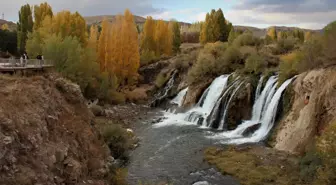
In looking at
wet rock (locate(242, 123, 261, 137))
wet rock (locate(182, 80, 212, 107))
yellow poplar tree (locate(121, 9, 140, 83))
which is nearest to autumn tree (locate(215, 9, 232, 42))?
yellow poplar tree (locate(121, 9, 140, 83))

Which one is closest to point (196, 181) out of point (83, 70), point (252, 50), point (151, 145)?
point (151, 145)

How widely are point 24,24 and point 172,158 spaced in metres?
47.7

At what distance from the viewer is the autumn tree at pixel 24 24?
5891 centimetres

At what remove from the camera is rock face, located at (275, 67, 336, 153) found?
71.4ft

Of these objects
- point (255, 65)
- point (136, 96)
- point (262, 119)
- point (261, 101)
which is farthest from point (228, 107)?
point (136, 96)

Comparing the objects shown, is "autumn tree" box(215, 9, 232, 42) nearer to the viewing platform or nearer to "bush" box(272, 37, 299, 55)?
"bush" box(272, 37, 299, 55)

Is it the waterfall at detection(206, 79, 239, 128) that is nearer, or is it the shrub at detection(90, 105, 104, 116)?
the waterfall at detection(206, 79, 239, 128)

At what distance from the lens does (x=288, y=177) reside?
18797 millimetres

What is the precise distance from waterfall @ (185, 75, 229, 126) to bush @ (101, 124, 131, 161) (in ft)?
38.5

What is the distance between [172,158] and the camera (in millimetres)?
23000

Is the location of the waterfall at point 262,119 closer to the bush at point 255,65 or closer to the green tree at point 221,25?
the bush at point 255,65

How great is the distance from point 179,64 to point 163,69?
6.43 meters

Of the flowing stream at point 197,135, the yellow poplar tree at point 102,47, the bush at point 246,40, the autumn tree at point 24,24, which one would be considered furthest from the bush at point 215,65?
the autumn tree at point 24,24

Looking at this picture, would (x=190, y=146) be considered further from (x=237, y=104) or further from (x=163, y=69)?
(x=163, y=69)
